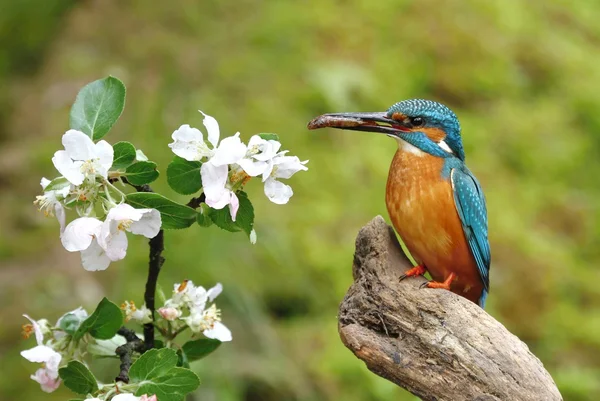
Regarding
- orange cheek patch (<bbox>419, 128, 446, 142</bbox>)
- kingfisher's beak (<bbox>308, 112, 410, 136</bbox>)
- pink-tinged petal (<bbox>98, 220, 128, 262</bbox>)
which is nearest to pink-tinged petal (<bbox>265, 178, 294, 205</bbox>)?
pink-tinged petal (<bbox>98, 220, 128, 262</bbox>)

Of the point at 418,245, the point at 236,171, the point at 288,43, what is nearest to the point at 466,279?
the point at 418,245

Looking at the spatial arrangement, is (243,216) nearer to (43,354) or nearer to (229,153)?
(229,153)

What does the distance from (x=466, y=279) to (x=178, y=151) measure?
3.03 ft

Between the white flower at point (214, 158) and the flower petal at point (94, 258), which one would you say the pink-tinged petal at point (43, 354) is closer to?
the flower petal at point (94, 258)

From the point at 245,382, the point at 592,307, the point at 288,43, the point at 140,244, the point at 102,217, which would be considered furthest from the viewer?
the point at 288,43

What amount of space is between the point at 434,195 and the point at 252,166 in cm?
70

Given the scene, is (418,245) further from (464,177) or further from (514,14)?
(514,14)

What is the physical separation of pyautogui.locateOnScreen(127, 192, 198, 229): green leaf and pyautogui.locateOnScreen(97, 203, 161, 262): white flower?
27 mm

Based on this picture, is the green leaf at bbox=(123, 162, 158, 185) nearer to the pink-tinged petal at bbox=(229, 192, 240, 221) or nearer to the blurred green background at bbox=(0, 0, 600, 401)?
the pink-tinged petal at bbox=(229, 192, 240, 221)

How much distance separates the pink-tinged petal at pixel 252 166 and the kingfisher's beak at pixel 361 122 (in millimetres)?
359

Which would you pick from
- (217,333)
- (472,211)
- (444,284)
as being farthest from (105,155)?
(472,211)

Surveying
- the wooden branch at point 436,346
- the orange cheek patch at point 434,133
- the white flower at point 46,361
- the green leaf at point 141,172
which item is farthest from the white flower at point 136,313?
the orange cheek patch at point 434,133

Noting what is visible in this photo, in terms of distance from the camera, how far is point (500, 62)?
487 centimetres

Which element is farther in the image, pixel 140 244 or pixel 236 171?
pixel 140 244
